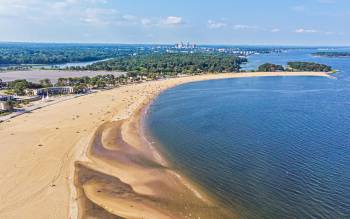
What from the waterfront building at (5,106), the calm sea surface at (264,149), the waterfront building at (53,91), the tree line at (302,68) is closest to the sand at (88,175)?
the calm sea surface at (264,149)

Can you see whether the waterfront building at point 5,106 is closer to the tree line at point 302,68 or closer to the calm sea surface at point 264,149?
the calm sea surface at point 264,149

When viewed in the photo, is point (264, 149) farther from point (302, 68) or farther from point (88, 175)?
point (302, 68)

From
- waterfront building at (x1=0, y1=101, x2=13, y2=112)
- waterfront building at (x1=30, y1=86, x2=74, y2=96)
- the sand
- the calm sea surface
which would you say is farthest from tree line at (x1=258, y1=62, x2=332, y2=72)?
waterfront building at (x1=0, y1=101, x2=13, y2=112)

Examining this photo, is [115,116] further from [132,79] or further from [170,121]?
[132,79]

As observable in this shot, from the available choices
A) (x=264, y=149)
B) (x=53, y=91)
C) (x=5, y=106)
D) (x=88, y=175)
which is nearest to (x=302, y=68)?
(x=53, y=91)

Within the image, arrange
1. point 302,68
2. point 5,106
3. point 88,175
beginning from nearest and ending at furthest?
point 88,175
point 5,106
point 302,68

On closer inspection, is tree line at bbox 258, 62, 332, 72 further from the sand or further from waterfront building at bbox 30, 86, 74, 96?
the sand

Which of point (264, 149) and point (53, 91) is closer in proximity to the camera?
point (264, 149)
